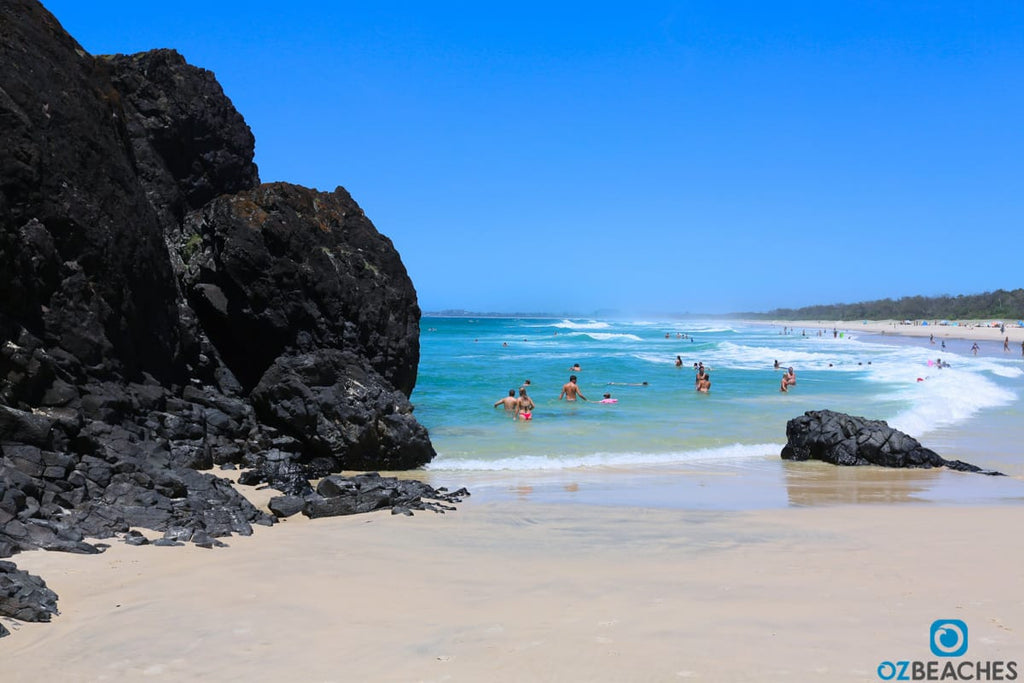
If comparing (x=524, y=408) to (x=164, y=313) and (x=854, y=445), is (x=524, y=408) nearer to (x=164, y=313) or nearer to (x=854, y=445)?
(x=854, y=445)

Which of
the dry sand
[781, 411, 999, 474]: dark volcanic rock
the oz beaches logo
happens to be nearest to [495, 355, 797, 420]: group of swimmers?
[781, 411, 999, 474]: dark volcanic rock

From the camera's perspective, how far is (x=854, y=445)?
47.4 feet

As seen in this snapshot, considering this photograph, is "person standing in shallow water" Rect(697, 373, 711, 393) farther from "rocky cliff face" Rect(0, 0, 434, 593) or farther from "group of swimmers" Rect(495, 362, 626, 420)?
"rocky cliff face" Rect(0, 0, 434, 593)

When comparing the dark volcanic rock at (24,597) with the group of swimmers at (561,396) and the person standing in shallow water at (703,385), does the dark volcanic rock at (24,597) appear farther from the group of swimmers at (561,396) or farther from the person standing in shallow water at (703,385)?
the person standing in shallow water at (703,385)

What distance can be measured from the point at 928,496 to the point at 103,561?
34.4 feet

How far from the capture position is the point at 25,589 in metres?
5.79

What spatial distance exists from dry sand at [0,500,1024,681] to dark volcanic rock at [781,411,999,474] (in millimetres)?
5018

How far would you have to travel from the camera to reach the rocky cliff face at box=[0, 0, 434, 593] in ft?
29.6

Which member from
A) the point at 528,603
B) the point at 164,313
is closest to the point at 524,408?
the point at 164,313

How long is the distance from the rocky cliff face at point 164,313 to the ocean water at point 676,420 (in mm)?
2694

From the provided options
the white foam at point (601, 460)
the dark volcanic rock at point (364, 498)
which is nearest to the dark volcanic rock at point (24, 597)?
the dark volcanic rock at point (364, 498)

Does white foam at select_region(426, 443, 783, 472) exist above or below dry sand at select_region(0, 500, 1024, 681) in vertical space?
below

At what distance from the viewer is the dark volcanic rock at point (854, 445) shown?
1412 cm

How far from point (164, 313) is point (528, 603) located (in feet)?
29.5
